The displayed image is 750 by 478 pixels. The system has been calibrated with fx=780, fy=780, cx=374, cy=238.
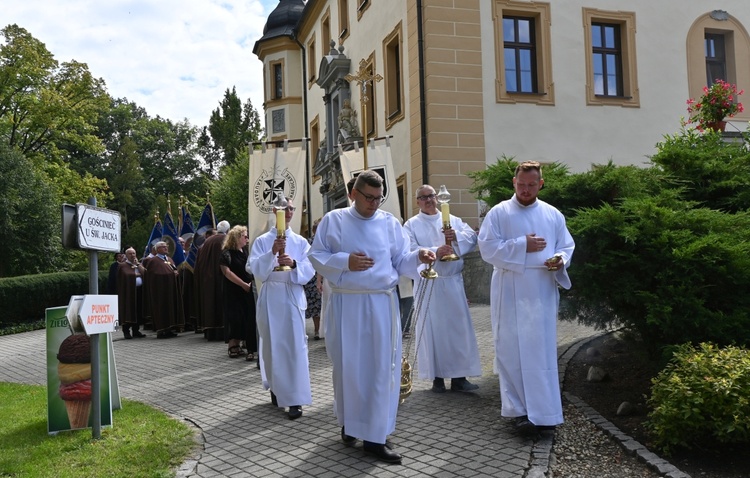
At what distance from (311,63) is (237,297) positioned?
22.8 metres

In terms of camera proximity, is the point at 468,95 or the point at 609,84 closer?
the point at 468,95

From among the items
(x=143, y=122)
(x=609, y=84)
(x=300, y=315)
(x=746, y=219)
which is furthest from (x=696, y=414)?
(x=143, y=122)

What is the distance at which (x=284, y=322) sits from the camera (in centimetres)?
736

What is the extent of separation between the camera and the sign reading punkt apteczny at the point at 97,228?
6.19 meters

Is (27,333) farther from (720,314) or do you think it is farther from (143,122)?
(143,122)

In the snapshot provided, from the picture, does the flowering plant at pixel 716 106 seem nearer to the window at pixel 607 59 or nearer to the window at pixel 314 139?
the window at pixel 607 59

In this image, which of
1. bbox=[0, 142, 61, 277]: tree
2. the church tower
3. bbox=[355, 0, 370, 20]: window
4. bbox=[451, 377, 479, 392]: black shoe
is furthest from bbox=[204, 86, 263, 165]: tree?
bbox=[451, 377, 479, 392]: black shoe

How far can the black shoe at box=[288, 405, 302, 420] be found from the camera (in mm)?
6977

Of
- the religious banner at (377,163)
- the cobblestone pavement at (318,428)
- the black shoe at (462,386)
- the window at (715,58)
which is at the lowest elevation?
the cobblestone pavement at (318,428)

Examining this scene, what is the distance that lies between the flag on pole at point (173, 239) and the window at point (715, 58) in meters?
14.4

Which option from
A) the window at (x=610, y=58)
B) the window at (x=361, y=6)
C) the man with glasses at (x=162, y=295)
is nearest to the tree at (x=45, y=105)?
the window at (x=361, y=6)

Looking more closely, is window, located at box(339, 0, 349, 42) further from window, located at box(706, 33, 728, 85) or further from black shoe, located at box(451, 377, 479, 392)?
black shoe, located at box(451, 377, 479, 392)

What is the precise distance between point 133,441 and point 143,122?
2526 inches

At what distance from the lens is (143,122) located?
6669cm
